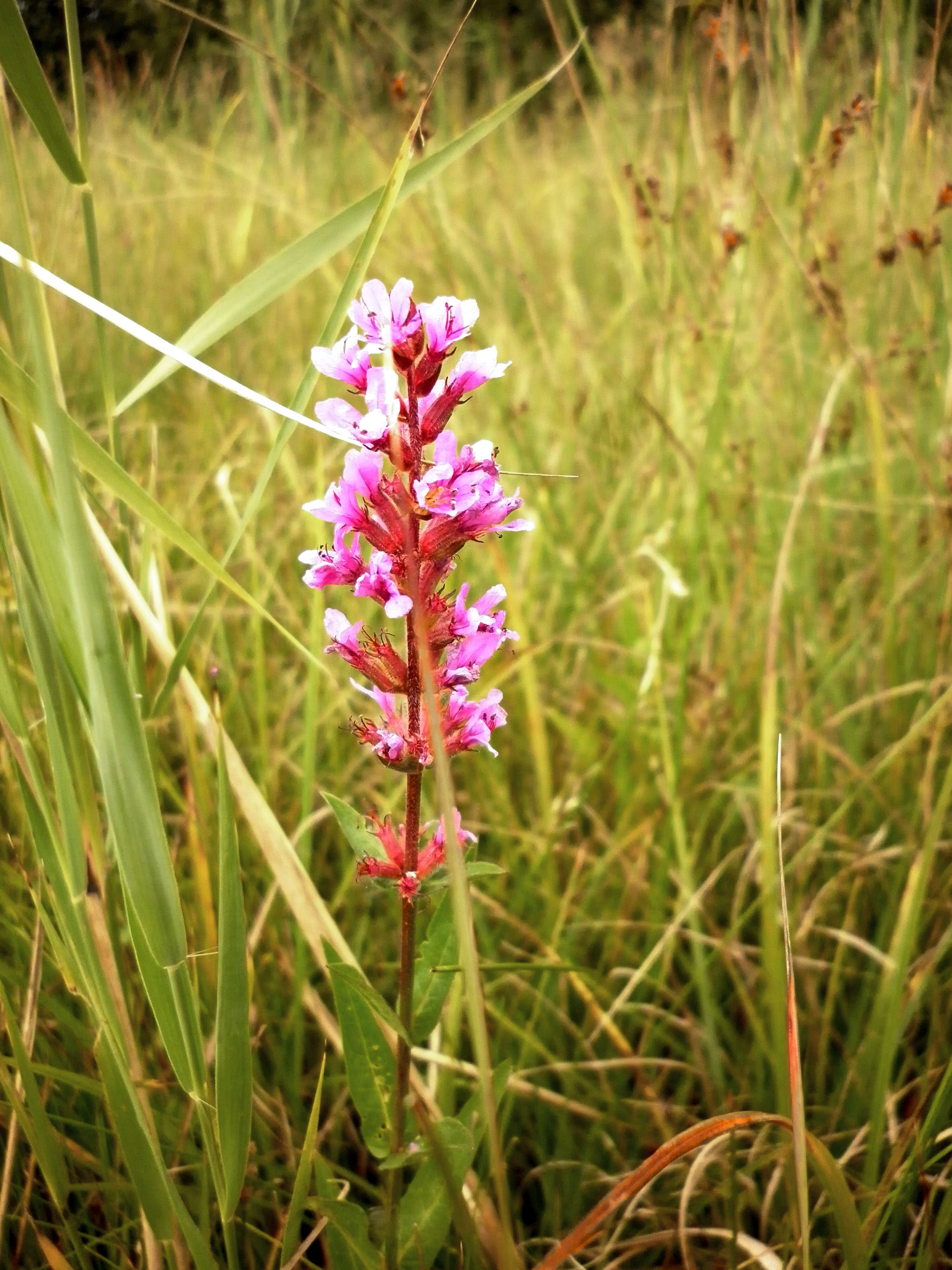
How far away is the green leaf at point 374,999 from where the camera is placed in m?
0.74

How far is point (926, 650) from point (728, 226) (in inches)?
33.8

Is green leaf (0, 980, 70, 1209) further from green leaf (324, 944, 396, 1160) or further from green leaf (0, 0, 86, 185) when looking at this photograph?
green leaf (0, 0, 86, 185)

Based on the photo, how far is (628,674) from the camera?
1.82 metres

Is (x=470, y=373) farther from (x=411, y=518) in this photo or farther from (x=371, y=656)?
(x=371, y=656)

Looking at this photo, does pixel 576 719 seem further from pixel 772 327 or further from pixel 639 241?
pixel 772 327

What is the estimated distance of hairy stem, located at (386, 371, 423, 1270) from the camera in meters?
0.77

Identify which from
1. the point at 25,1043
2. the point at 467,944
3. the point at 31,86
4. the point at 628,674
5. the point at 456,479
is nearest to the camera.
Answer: the point at 467,944

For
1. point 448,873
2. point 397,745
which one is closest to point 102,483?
point 397,745

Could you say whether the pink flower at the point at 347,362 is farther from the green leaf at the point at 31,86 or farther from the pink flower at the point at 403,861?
the pink flower at the point at 403,861

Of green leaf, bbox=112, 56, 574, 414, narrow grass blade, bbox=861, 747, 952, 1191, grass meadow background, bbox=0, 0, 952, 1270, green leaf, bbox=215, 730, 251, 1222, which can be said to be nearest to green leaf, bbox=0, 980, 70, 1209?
grass meadow background, bbox=0, 0, 952, 1270

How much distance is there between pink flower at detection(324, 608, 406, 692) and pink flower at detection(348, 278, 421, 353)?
0.73 feet

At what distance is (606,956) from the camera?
1.40 m

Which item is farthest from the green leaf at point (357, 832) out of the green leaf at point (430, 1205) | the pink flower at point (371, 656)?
the green leaf at point (430, 1205)

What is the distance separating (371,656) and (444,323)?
0.92ft
